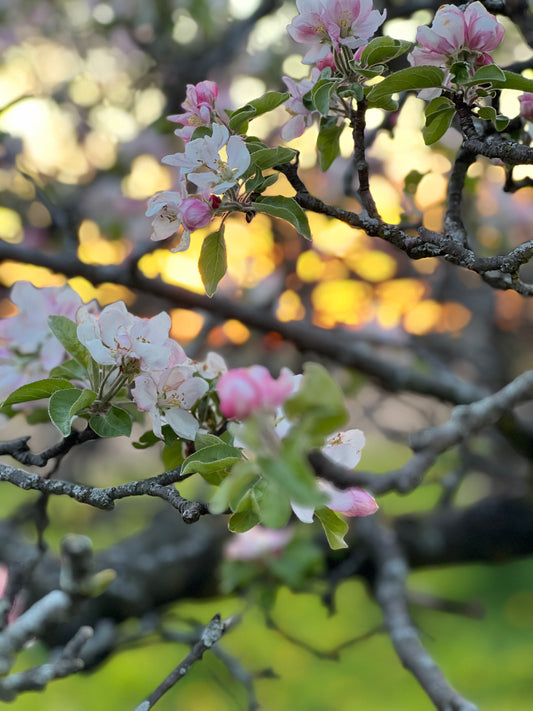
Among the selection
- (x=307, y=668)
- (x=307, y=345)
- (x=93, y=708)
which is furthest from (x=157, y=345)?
(x=307, y=668)

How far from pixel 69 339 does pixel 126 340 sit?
75 millimetres

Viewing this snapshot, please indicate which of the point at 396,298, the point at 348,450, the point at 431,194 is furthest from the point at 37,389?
the point at 396,298

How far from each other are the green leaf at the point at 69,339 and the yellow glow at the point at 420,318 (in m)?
1.98

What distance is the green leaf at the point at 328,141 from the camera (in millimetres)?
622

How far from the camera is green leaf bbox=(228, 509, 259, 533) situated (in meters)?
0.46

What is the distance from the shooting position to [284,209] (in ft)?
1.74

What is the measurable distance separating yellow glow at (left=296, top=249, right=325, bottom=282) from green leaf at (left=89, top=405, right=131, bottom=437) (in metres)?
1.59

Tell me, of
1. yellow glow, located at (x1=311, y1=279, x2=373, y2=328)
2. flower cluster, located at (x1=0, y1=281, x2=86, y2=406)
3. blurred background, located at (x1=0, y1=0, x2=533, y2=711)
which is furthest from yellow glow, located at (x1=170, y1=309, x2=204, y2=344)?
flower cluster, located at (x1=0, y1=281, x2=86, y2=406)

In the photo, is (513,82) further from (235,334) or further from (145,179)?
(145,179)

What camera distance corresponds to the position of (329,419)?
0.31 m

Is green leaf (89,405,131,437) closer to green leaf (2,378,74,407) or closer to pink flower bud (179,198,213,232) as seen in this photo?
green leaf (2,378,74,407)

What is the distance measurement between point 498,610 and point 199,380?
185 cm

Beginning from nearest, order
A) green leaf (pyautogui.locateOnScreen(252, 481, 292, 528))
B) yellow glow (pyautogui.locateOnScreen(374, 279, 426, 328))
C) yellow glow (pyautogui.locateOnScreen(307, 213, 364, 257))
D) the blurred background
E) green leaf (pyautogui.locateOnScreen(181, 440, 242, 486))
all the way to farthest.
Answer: green leaf (pyautogui.locateOnScreen(252, 481, 292, 528)), green leaf (pyautogui.locateOnScreen(181, 440, 242, 486)), the blurred background, yellow glow (pyautogui.locateOnScreen(307, 213, 364, 257)), yellow glow (pyautogui.locateOnScreen(374, 279, 426, 328))

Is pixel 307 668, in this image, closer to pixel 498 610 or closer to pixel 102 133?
pixel 498 610
